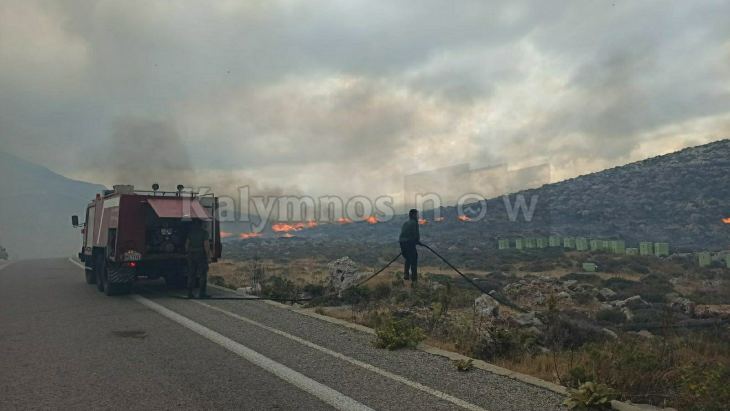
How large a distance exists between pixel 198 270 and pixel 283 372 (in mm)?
7700

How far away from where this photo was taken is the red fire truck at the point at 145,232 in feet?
40.7

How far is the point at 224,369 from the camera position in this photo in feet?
18.9

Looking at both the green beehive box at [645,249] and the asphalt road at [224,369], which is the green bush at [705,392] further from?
the green beehive box at [645,249]

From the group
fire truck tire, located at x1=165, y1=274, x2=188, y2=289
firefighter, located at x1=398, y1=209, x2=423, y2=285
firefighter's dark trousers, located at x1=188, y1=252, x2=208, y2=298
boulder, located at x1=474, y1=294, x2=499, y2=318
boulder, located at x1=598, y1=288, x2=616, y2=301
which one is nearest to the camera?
boulder, located at x1=474, y1=294, x2=499, y2=318

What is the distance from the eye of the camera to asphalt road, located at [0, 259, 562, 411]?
15.2 feet

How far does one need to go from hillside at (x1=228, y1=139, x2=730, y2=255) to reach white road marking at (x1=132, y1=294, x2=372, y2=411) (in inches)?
1884

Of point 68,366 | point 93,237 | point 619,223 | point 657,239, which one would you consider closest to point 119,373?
point 68,366

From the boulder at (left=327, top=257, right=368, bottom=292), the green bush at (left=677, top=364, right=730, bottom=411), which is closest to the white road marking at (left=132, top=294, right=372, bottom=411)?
the green bush at (left=677, top=364, right=730, bottom=411)

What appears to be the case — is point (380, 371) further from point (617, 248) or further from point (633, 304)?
point (617, 248)

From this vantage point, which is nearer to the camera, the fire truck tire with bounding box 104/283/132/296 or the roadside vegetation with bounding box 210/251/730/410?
the roadside vegetation with bounding box 210/251/730/410

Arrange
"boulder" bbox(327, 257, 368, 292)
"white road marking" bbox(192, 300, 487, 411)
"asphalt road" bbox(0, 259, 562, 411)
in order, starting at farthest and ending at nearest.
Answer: "boulder" bbox(327, 257, 368, 292)
"asphalt road" bbox(0, 259, 562, 411)
"white road marking" bbox(192, 300, 487, 411)

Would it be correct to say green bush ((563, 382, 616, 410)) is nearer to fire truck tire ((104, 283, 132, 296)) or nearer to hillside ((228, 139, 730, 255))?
fire truck tire ((104, 283, 132, 296))

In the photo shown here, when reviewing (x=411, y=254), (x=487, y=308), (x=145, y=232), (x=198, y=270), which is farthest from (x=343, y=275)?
(x=145, y=232)

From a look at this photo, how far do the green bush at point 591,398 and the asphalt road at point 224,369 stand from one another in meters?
0.19
